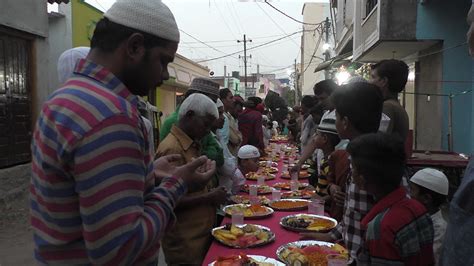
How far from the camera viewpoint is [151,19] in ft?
4.24

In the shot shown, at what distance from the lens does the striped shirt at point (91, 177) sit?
43.9 inches

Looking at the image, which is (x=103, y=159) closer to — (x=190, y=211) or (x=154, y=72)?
(x=154, y=72)

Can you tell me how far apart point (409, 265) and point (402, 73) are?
2.48 metres

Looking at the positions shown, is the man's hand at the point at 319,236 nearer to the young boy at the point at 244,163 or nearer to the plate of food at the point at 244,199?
the plate of food at the point at 244,199

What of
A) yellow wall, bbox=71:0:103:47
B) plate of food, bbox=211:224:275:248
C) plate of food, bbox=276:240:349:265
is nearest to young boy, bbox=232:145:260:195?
plate of food, bbox=211:224:275:248

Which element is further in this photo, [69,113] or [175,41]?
[175,41]

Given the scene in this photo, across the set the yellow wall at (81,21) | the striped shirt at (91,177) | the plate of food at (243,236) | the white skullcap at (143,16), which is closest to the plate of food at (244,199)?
the plate of food at (243,236)

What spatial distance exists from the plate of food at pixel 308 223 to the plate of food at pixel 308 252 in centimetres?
29

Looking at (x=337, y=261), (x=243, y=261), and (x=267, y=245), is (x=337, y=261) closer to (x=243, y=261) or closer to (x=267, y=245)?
(x=243, y=261)

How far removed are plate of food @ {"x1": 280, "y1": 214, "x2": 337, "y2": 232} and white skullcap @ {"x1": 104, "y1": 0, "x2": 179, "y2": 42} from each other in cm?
214

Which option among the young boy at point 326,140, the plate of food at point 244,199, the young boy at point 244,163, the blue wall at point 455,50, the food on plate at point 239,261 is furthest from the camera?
the blue wall at point 455,50

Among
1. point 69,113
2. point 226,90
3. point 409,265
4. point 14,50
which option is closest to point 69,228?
point 69,113

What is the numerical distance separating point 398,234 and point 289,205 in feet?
6.52

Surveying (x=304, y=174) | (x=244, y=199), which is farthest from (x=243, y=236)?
(x=304, y=174)
